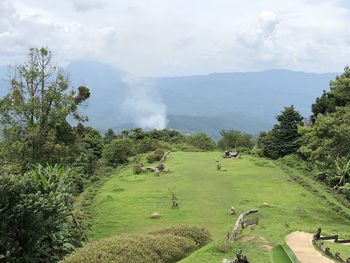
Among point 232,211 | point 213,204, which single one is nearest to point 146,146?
point 213,204

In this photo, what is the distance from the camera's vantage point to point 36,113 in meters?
31.0

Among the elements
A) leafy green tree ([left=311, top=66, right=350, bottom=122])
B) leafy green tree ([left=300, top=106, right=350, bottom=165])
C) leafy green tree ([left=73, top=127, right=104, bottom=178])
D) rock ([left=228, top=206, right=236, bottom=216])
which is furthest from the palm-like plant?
leafy green tree ([left=311, top=66, right=350, bottom=122])

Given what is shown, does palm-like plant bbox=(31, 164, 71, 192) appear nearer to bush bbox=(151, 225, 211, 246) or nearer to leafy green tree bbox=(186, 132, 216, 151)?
bush bbox=(151, 225, 211, 246)

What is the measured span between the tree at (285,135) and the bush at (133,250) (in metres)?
41.2

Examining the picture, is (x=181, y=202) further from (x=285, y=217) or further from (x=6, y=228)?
(x=6, y=228)

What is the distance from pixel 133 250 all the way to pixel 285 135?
147 ft

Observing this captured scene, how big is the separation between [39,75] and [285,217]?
64.6 ft

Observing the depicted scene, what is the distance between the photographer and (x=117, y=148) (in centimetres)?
5425

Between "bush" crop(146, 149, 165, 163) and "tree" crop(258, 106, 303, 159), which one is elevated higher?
"tree" crop(258, 106, 303, 159)

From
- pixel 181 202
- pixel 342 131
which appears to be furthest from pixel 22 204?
pixel 342 131

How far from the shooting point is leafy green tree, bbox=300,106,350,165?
1123 inches

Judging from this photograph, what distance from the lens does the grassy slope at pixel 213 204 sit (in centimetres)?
2328

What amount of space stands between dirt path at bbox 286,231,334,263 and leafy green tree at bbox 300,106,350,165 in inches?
349

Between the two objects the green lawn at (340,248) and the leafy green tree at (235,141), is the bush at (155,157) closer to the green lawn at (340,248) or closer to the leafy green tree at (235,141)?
the leafy green tree at (235,141)
